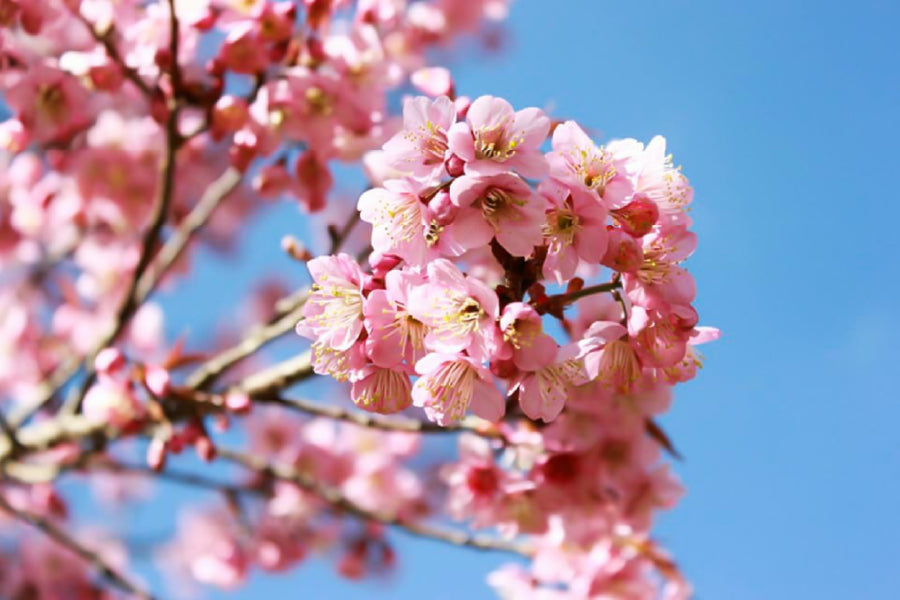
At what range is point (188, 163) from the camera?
11.3ft

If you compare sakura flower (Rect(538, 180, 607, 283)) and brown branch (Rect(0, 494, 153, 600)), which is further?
brown branch (Rect(0, 494, 153, 600))

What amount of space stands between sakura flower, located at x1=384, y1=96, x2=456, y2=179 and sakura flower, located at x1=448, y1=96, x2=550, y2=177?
0.05m

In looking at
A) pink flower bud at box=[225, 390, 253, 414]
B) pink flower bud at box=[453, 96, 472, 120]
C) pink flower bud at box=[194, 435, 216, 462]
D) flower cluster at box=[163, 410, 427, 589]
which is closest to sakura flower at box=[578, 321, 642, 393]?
pink flower bud at box=[453, 96, 472, 120]

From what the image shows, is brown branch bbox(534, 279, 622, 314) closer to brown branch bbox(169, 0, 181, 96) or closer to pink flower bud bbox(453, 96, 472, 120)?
pink flower bud bbox(453, 96, 472, 120)

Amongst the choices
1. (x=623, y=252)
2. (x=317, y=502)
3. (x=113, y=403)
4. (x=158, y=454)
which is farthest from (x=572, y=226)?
(x=317, y=502)

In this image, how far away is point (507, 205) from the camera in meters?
1.33

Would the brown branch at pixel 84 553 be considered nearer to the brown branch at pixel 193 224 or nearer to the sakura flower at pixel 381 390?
the brown branch at pixel 193 224

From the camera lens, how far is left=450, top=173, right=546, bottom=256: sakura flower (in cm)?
131

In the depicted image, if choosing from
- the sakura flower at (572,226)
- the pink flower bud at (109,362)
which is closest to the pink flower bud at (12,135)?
the pink flower bud at (109,362)

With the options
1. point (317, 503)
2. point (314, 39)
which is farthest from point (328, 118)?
point (317, 503)

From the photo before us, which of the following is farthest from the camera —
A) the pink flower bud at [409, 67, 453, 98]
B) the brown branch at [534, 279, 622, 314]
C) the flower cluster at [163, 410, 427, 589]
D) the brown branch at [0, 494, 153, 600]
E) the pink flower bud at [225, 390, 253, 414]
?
the flower cluster at [163, 410, 427, 589]

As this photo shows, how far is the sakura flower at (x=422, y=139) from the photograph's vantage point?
1.39m

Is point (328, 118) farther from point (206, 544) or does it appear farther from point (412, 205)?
point (206, 544)

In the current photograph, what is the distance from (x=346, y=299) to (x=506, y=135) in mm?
380
